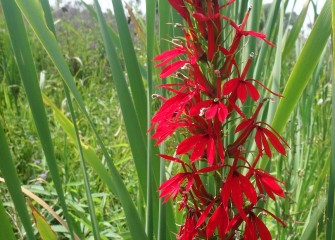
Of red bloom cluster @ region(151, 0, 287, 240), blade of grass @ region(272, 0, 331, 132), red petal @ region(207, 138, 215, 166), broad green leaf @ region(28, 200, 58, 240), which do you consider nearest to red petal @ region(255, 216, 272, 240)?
red bloom cluster @ region(151, 0, 287, 240)

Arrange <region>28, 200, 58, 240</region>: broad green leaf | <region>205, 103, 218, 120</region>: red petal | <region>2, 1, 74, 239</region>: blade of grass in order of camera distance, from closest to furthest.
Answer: <region>205, 103, 218, 120</region>: red petal
<region>2, 1, 74, 239</region>: blade of grass
<region>28, 200, 58, 240</region>: broad green leaf

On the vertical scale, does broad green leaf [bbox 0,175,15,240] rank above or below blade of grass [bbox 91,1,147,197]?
below

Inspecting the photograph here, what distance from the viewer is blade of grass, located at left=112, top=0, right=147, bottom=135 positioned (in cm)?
66

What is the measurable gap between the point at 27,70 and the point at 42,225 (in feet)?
0.83

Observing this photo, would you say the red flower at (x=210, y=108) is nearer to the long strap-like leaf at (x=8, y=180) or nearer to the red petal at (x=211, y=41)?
the red petal at (x=211, y=41)

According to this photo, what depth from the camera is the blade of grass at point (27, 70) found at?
592mm

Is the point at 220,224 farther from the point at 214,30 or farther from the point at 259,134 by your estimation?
the point at 214,30

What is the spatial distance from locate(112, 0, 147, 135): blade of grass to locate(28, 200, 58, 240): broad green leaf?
0.21 metres

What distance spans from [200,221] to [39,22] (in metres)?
0.30

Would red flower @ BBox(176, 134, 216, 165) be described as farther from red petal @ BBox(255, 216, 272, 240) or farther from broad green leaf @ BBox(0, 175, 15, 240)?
broad green leaf @ BBox(0, 175, 15, 240)

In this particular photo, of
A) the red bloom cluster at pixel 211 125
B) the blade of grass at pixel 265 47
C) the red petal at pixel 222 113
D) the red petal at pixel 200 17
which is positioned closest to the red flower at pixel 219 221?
the red bloom cluster at pixel 211 125

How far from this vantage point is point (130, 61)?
2.24 ft

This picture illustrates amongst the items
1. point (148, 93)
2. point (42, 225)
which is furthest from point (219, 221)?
point (42, 225)

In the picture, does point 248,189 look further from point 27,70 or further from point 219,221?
point 27,70
